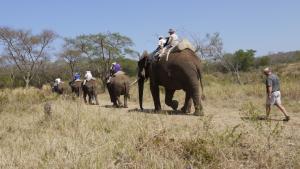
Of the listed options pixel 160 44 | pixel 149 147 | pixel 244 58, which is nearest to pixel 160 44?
pixel 160 44

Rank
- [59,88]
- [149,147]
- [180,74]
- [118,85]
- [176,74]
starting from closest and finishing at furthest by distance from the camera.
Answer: [149,147]
[180,74]
[176,74]
[118,85]
[59,88]

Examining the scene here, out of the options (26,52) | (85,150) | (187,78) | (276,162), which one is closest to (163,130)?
(85,150)

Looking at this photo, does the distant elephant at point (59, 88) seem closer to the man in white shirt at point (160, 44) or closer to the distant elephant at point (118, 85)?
the distant elephant at point (118, 85)


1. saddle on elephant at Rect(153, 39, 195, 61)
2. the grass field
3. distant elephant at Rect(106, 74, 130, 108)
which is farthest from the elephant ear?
the grass field

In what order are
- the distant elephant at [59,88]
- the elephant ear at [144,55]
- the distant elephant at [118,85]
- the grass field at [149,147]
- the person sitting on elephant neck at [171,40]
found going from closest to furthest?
1. the grass field at [149,147]
2. the person sitting on elephant neck at [171,40]
3. the elephant ear at [144,55]
4. the distant elephant at [118,85]
5. the distant elephant at [59,88]

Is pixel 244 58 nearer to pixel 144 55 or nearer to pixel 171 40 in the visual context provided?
pixel 144 55

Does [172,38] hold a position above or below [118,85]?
above

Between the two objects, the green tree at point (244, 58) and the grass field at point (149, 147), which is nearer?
the grass field at point (149, 147)

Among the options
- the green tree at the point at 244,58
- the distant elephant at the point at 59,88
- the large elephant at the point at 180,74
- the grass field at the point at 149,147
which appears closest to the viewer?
the grass field at the point at 149,147

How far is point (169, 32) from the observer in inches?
513

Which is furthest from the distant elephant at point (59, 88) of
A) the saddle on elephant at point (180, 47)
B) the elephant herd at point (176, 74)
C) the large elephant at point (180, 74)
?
the saddle on elephant at point (180, 47)

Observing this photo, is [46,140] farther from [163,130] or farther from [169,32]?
[169,32]

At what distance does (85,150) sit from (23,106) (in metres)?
9.05

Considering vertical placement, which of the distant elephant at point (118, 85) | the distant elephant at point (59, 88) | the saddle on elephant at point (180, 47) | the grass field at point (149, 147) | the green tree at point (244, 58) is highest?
the green tree at point (244, 58)
